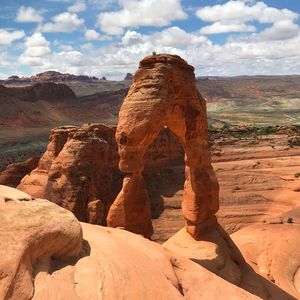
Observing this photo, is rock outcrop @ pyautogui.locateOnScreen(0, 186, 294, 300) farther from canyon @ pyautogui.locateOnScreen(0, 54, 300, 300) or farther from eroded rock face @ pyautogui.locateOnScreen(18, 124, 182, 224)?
eroded rock face @ pyautogui.locateOnScreen(18, 124, 182, 224)

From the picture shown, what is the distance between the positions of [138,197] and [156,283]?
276 inches

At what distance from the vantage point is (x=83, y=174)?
84.2 ft

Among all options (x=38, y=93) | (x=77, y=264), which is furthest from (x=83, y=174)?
(x=38, y=93)

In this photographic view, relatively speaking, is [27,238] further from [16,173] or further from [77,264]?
[16,173]

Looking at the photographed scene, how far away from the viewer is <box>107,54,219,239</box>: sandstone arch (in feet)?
46.6

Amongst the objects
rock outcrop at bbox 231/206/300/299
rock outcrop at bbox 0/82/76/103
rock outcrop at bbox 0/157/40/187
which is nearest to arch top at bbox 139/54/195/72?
rock outcrop at bbox 231/206/300/299

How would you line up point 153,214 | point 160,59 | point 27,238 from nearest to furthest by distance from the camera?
point 27,238, point 160,59, point 153,214

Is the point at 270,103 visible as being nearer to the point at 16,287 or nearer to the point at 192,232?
the point at 192,232

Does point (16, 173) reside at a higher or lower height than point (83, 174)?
lower

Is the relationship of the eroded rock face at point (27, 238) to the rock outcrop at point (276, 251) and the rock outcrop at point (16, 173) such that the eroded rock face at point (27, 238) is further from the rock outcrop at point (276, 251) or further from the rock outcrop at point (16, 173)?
the rock outcrop at point (16, 173)

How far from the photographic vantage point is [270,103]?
503 feet

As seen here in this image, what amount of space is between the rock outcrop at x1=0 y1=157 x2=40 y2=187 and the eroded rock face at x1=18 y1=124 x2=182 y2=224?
4355mm

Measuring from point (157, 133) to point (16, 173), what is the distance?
75.9 ft

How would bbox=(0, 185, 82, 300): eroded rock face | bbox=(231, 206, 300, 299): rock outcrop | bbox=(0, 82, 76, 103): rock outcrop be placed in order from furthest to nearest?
bbox=(0, 82, 76, 103): rock outcrop → bbox=(231, 206, 300, 299): rock outcrop → bbox=(0, 185, 82, 300): eroded rock face
